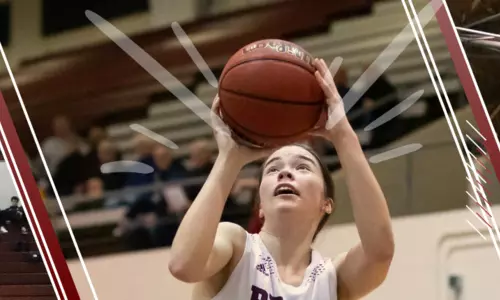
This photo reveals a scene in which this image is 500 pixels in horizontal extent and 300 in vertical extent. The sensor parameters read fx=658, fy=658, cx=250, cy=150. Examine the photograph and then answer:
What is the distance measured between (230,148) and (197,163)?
752 mm

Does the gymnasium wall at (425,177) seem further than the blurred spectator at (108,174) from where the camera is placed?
No

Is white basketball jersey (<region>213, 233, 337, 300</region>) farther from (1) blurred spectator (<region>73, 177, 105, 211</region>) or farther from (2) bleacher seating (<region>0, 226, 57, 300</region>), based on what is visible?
(1) blurred spectator (<region>73, 177, 105, 211</region>)

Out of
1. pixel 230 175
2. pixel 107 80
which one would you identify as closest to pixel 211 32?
pixel 107 80

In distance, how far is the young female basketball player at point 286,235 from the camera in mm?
888

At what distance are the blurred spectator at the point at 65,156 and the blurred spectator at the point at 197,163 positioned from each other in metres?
0.29

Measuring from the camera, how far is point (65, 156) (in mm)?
1736

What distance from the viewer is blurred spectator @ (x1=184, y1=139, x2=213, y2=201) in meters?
1.64

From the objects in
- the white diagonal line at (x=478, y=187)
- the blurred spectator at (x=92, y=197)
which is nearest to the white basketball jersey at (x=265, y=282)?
the white diagonal line at (x=478, y=187)

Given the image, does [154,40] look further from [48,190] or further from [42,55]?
[48,190]

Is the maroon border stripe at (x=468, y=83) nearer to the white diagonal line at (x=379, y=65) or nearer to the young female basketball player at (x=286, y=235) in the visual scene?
the white diagonal line at (x=379, y=65)

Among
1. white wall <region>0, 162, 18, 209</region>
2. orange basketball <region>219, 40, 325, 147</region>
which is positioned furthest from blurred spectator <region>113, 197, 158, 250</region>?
orange basketball <region>219, 40, 325, 147</region>

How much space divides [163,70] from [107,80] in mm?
164

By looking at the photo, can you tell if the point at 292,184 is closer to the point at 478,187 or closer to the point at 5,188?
the point at 478,187

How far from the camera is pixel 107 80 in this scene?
1.90 meters
